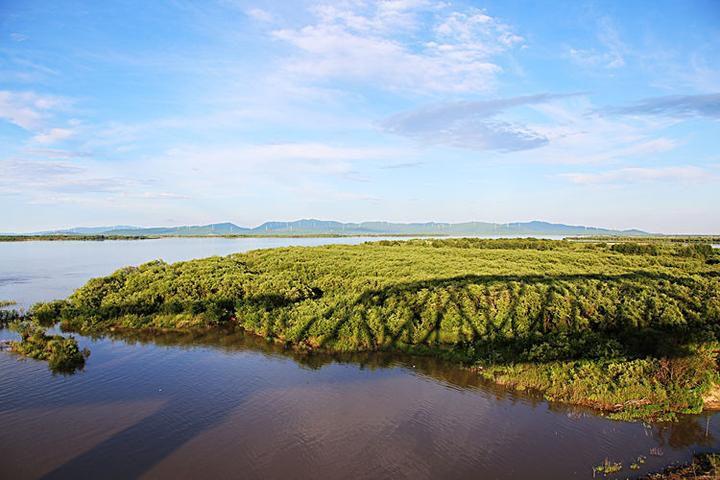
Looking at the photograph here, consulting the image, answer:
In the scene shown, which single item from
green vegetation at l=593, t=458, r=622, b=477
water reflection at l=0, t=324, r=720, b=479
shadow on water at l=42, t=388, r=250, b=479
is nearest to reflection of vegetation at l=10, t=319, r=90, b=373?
water reflection at l=0, t=324, r=720, b=479

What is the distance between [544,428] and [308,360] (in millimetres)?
10110

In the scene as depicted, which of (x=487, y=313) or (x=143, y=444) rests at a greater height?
(x=487, y=313)

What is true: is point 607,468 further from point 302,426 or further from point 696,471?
point 302,426

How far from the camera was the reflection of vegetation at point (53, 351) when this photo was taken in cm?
1872

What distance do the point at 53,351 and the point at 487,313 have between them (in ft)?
66.3

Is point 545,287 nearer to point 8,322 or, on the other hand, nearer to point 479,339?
point 479,339

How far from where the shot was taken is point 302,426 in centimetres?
1334

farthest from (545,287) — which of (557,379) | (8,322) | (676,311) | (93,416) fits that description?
(8,322)

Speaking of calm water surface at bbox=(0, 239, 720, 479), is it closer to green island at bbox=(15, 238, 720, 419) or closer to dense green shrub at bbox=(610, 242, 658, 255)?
green island at bbox=(15, 238, 720, 419)

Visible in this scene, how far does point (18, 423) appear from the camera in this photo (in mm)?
13328

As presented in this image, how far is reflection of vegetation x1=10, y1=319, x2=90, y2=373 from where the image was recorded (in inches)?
737

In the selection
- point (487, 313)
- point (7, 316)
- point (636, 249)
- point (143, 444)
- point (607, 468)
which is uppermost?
point (636, 249)

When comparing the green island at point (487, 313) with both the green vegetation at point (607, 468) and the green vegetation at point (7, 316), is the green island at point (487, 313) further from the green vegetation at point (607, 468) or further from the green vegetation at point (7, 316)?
the green vegetation at point (607, 468)

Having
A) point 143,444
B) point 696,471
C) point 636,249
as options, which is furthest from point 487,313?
point 636,249
